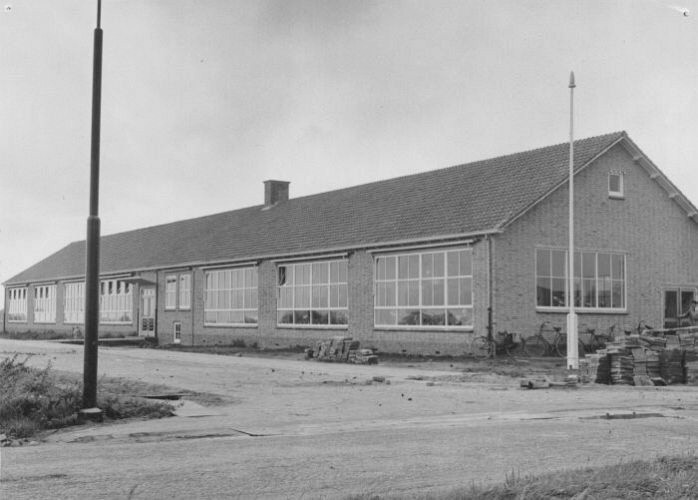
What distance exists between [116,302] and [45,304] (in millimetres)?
12599

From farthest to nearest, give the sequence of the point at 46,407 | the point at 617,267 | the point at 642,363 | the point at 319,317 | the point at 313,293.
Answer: the point at 313,293 → the point at 319,317 → the point at 617,267 → the point at 642,363 → the point at 46,407

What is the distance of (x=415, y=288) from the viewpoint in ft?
99.3

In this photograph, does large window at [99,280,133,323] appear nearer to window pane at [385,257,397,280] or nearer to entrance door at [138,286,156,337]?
entrance door at [138,286,156,337]

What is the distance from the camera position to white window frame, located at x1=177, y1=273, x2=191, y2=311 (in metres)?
44.1

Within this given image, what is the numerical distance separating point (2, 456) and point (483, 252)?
67.1ft

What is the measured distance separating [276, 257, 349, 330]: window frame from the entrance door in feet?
40.9

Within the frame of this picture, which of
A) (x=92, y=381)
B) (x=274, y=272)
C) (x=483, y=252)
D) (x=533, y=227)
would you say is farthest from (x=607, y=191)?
(x=92, y=381)

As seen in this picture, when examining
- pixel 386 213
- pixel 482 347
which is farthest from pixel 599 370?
pixel 386 213

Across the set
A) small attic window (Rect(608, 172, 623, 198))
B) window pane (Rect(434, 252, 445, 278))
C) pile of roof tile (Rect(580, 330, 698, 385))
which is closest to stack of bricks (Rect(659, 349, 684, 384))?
A: pile of roof tile (Rect(580, 330, 698, 385))

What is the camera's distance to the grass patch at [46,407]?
11633mm

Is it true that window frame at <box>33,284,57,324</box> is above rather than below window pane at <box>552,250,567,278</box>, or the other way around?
below

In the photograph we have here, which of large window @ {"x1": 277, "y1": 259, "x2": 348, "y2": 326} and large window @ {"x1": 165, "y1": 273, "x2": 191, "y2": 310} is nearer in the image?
large window @ {"x1": 277, "y1": 259, "x2": 348, "y2": 326}

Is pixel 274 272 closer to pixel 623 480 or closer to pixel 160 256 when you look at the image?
pixel 160 256

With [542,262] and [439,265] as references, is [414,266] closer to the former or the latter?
[439,265]
